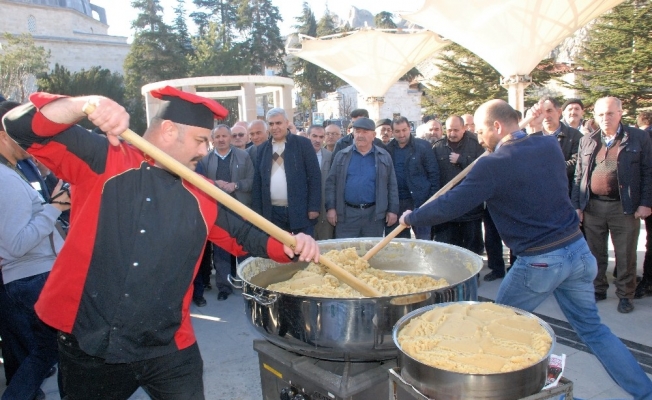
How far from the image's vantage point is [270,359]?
292cm

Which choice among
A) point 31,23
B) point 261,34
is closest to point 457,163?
point 261,34

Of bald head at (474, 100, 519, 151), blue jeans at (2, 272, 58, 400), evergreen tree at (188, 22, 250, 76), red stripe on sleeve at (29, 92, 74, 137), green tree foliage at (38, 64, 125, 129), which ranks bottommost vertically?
blue jeans at (2, 272, 58, 400)

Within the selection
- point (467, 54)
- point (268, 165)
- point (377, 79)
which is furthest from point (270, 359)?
point (467, 54)

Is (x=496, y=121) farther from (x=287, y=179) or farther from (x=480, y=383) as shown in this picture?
(x=287, y=179)

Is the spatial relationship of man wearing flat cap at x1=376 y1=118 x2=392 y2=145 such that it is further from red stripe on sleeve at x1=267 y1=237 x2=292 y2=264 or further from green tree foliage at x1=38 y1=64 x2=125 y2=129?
green tree foliage at x1=38 y1=64 x2=125 y2=129

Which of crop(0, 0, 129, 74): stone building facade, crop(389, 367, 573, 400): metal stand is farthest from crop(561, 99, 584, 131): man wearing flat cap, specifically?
crop(0, 0, 129, 74): stone building facade

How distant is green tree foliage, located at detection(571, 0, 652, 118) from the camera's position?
2217 cm

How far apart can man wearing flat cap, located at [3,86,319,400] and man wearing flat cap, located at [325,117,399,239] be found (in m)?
3.32

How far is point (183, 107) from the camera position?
83.8 inches

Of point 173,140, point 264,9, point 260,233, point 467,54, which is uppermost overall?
point 264,9

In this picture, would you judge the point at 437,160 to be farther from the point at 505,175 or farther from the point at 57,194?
the point at 57,194

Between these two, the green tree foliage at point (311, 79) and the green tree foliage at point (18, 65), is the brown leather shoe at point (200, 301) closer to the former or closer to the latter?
the green tree foliage at point (18, 65)

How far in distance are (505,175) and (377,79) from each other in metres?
19.2

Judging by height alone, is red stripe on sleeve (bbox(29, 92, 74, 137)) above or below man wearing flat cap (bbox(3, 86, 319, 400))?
above
